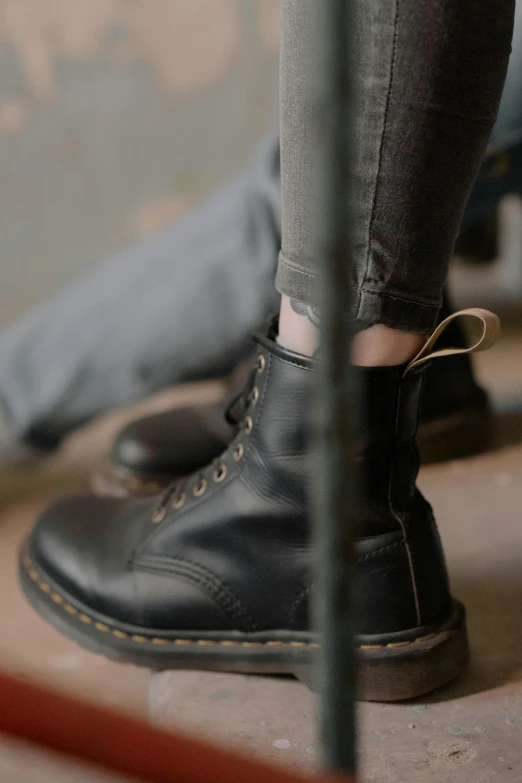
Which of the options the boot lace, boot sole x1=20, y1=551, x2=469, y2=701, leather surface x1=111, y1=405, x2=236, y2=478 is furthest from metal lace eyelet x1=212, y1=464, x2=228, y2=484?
leather surface x1=111, y1=405, x2=236, y2=478

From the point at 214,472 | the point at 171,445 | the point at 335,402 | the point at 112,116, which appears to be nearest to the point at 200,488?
the point at 214,472

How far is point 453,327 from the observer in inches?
38.0

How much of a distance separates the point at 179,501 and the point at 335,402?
40 centimetres

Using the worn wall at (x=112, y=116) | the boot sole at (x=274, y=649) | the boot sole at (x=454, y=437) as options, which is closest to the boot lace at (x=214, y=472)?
the boot sole at (x=274, y=649)

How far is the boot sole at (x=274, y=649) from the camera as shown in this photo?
57 centimetres

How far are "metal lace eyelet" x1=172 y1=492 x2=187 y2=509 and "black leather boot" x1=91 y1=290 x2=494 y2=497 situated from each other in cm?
15

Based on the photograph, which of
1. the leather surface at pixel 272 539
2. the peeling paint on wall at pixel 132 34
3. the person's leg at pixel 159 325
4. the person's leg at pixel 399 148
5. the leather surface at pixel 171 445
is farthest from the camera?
the peeling paint on wall at pixel 132 34

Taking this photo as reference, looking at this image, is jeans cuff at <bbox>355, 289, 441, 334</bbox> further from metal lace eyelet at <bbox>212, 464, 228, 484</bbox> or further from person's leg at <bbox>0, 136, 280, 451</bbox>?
person's leg at <bbox>0, 136, 280, 451</bbox>

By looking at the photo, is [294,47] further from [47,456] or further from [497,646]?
[47,456]

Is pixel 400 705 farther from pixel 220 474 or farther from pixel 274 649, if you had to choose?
pixel 220 474

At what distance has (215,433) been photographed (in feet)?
2.90

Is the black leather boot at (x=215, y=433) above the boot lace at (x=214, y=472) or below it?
below

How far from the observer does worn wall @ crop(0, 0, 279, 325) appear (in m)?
1.58

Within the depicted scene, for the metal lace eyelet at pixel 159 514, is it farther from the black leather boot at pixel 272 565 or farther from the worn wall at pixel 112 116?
the worn wall at pixel 112 116
